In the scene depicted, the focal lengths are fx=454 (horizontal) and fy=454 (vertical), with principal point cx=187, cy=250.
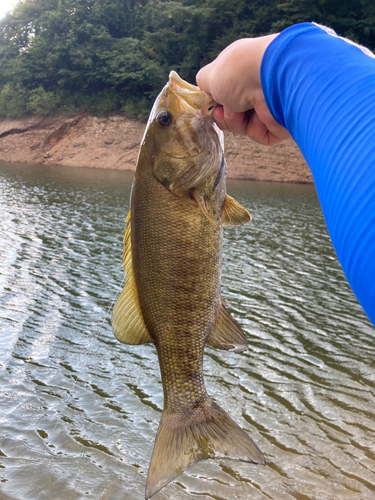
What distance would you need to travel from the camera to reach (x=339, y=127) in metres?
0.78

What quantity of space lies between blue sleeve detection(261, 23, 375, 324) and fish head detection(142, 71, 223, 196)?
2.81ft

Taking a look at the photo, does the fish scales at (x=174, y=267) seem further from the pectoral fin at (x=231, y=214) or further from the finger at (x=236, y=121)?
the finger at (x=236, y=121)

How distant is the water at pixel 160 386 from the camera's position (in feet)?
15.0

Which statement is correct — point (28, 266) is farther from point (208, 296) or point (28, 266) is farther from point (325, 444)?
point (208, 296)

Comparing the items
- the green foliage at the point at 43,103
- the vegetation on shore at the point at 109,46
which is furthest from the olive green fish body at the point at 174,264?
the green foliage at the point at 43,103

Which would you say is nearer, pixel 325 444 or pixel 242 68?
pixel 242 68

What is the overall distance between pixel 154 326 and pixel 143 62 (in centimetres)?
3847

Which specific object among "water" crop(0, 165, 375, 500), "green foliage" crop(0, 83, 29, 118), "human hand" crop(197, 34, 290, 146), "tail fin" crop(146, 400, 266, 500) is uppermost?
"green foliage" crop(0, 83, 29, 118)

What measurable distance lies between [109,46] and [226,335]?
42.3m

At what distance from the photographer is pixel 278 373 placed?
6.59m

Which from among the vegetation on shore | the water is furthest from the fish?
the vegetation on shore

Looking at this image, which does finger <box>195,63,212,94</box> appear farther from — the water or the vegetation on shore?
the vegetation on shore

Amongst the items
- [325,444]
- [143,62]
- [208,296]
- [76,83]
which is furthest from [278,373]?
[76,83]

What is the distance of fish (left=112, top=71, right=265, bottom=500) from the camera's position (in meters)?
1.85
